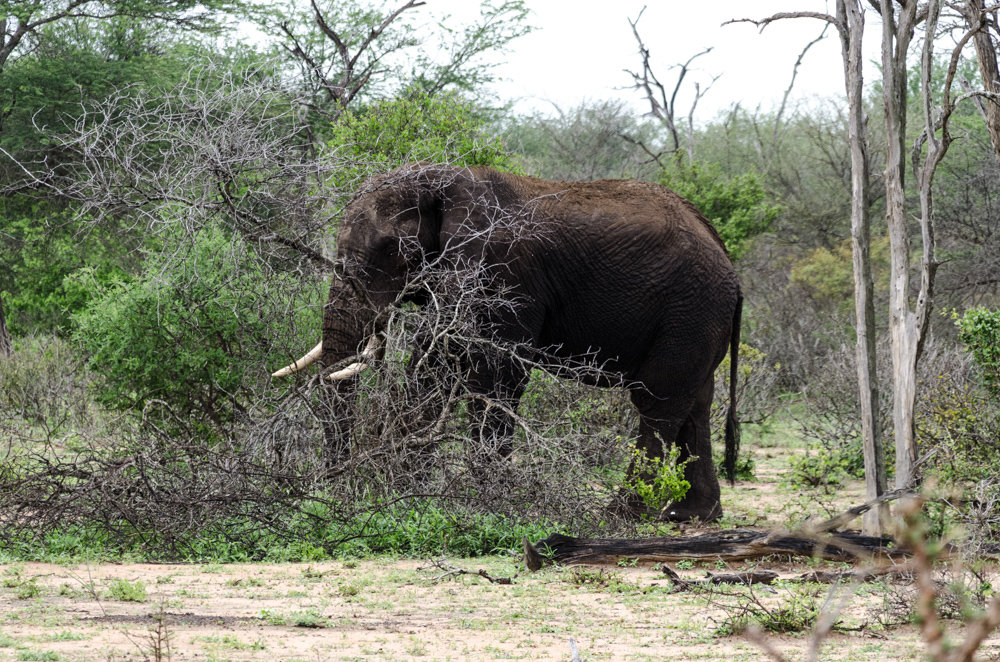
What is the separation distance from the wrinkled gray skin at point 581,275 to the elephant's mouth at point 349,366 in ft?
0.33

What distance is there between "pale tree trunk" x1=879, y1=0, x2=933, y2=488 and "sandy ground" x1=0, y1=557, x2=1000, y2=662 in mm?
1256

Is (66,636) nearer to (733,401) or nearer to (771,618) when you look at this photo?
(771,618)

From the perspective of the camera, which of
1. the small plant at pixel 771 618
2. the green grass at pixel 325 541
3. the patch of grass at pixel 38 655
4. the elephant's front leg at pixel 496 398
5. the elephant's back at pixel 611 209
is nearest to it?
the patch of grass at pixel 38 655

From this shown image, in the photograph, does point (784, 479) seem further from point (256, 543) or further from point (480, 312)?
point (256, 543)

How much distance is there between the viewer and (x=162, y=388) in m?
10.0

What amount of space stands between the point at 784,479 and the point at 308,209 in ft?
18.1

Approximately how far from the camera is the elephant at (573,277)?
28.8ft

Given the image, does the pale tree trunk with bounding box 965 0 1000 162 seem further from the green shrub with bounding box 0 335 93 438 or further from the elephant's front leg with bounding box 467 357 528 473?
the green shrub with bounding box 0 335 93 438

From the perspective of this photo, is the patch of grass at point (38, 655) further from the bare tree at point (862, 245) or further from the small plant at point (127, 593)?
the bare tree at point (862, 245)

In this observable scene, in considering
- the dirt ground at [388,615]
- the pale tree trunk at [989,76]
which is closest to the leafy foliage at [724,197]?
the pale tree trunk at [989,76]

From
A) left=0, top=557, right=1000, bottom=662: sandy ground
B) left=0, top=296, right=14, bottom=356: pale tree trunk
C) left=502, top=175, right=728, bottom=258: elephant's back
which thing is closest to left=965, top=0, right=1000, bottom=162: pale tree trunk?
left=502, top=175, right=728, bottom=258: elephant's back

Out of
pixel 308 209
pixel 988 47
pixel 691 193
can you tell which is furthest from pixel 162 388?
pixel 691 193

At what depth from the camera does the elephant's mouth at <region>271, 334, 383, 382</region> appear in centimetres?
831

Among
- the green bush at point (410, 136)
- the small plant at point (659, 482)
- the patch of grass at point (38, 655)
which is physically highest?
the green bush at point (410, 136)
